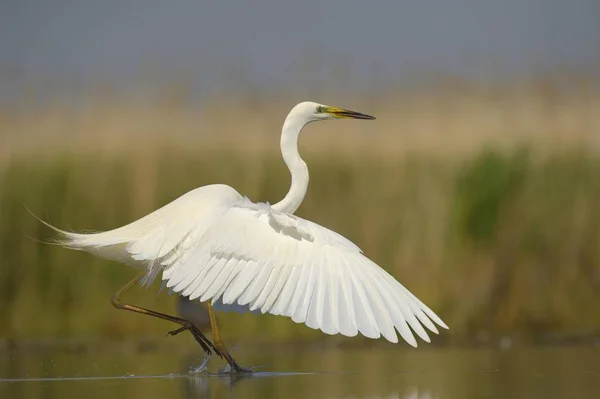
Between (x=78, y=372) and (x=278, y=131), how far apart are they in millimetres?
5483

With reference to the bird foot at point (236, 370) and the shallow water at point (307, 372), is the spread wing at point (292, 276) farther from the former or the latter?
the bird foot at point (236, 370)

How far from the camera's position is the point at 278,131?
13.2 m

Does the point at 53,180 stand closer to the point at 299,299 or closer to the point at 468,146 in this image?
the point at 468,146

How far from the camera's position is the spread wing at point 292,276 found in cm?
605

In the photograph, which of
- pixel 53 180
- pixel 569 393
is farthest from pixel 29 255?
pixel 569 393

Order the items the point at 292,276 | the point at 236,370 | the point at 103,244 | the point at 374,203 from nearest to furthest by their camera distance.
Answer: the point at 292,276 → the point at 103,244 → the point at 236,370 → the point at 374,203

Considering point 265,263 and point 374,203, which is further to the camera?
point 374,203

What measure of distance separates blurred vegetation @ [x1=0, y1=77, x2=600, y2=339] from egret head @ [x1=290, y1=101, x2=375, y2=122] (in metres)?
1.94

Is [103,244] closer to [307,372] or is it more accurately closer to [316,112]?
[307,372]

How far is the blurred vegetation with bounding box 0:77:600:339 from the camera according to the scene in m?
10.0

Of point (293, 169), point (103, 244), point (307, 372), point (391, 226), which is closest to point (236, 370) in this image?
point (307, 372)

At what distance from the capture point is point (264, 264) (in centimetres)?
671

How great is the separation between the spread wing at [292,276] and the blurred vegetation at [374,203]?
2.97 metres

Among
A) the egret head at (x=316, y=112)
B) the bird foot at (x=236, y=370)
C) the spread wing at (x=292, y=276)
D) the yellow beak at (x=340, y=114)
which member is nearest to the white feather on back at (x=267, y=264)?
the spread wing at (x=292, y=276)
